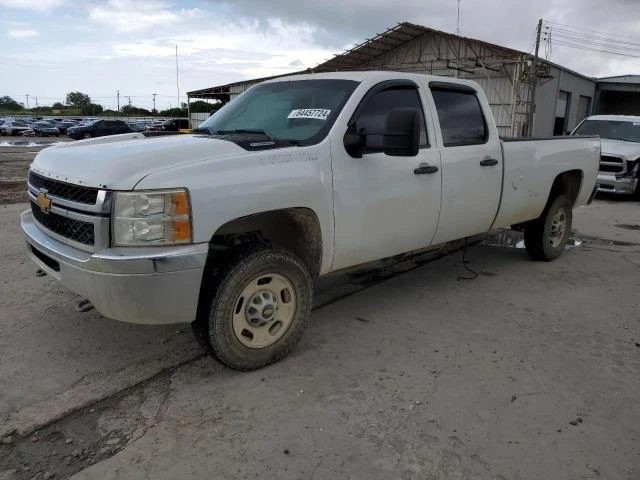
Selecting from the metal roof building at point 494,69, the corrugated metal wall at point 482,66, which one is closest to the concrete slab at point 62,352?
the corrugated metal wall at point 482,66

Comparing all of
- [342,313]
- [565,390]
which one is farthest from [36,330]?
[565,390]

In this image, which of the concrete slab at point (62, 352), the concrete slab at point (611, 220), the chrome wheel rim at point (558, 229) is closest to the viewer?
the concrete slab at point (62, 352)

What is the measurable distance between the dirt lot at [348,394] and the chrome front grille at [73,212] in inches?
35.9

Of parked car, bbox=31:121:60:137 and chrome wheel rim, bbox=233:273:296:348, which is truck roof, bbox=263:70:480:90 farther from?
parked car, bbox=31:121:60:137

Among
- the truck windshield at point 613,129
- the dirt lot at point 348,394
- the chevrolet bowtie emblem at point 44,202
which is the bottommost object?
the dirt lot at point 348,394

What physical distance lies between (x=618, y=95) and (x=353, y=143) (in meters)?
42.3

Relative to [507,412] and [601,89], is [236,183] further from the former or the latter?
[601,89]

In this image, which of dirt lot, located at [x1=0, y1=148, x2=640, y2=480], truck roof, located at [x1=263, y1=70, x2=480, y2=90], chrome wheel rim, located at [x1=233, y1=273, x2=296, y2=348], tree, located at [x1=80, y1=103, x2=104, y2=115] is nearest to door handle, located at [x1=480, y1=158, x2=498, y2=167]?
truck roof, located at [x1=263, y1=70, x2=480, y2=90]

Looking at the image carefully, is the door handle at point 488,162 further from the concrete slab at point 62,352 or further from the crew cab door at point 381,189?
the concrete slab at point 62,352

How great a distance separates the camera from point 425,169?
14.1ft

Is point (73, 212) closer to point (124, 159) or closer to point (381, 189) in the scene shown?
point (124, 159)

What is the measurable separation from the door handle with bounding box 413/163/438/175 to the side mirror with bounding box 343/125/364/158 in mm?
641

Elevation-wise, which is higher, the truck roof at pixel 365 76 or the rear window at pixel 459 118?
the truck roof at pixel 365 76

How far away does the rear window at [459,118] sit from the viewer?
15.4ft
